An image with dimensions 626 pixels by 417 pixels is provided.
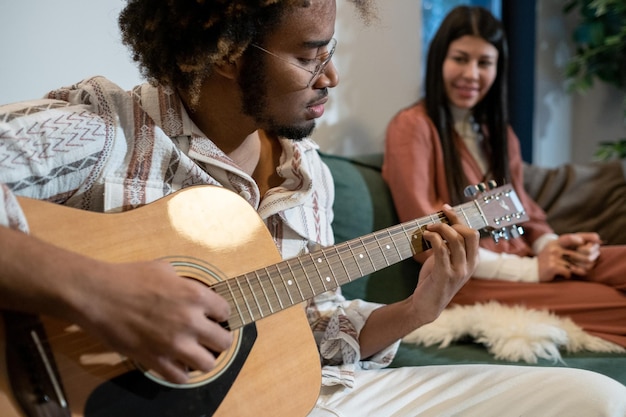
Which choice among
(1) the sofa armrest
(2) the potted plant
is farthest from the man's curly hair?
(2) the potted plant

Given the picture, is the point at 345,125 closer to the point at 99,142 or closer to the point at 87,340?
the point at 99,142

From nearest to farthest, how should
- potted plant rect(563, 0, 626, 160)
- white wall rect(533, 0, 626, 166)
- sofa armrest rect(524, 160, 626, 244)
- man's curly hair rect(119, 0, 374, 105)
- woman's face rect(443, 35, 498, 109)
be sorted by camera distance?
man's curly hair rect(119, 0, 374, 105), woman's face rect(443, 35, 498, 109), sofa armrest rect(524, 160, 626, 244), potted plant rect(563, 0, 626, 160), white wall rect(533, 0, 626, 166)

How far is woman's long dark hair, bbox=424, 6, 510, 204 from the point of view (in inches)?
77.0

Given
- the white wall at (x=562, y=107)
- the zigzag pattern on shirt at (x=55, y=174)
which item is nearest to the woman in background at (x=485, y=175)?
the zigzag pattern on shirt at (x=55, y=174)

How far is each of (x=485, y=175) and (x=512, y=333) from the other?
64cm

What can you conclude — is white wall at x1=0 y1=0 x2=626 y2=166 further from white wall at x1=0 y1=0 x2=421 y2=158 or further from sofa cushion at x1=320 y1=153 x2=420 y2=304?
sofa cushion at x1=320 y1=153 x2=420 y2=304

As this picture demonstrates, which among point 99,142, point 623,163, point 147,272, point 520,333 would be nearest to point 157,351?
point 147,272

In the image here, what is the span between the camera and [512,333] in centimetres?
149

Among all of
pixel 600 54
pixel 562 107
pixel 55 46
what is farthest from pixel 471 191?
pixel 562 107

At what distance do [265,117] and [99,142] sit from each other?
0.31m

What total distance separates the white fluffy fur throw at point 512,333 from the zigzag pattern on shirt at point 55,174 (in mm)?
913

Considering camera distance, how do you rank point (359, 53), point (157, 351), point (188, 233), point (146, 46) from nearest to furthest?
point (157, 351), point (188, 233), point (146, 46), point (359, 53)

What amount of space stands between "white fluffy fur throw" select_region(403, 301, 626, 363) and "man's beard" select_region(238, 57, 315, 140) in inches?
25.7

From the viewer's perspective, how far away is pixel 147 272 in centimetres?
78
